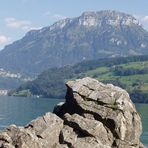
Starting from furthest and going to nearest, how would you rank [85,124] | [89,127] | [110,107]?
1. [110,107]
2. [85,124]
3. [89,127]

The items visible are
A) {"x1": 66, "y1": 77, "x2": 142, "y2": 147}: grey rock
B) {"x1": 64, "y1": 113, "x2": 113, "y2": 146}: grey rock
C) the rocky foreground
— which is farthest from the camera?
{"x1": 66, "y1": 77, "x2": 142, "y2": 147}: grey rock

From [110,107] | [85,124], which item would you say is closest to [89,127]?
[85,124]

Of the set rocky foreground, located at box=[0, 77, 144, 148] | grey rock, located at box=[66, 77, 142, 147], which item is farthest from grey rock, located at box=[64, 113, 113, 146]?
grey rock, located at box=[66, 77, 142, 147]

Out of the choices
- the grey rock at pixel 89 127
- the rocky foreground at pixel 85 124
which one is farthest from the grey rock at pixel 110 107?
the grey rock at pixel 89 127

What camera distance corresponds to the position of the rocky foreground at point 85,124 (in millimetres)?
45438

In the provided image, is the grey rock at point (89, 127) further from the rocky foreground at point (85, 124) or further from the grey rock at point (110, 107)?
the grey rock at point (110, 107)

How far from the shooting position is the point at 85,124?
49.4 m

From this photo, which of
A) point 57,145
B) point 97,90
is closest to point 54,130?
point 57,145

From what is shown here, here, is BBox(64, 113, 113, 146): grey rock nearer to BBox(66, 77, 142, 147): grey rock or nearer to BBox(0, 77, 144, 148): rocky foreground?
BBox(0, 77, 144, 148): rocky foreground

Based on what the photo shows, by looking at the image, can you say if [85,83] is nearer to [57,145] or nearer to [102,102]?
[102,102]

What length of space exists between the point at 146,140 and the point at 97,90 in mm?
88437

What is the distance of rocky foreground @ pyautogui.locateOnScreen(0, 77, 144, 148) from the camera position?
45.4 meters

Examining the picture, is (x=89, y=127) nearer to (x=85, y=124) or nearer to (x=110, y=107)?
(x=85, y=124)

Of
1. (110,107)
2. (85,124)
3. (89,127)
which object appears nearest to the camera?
(89,127)
